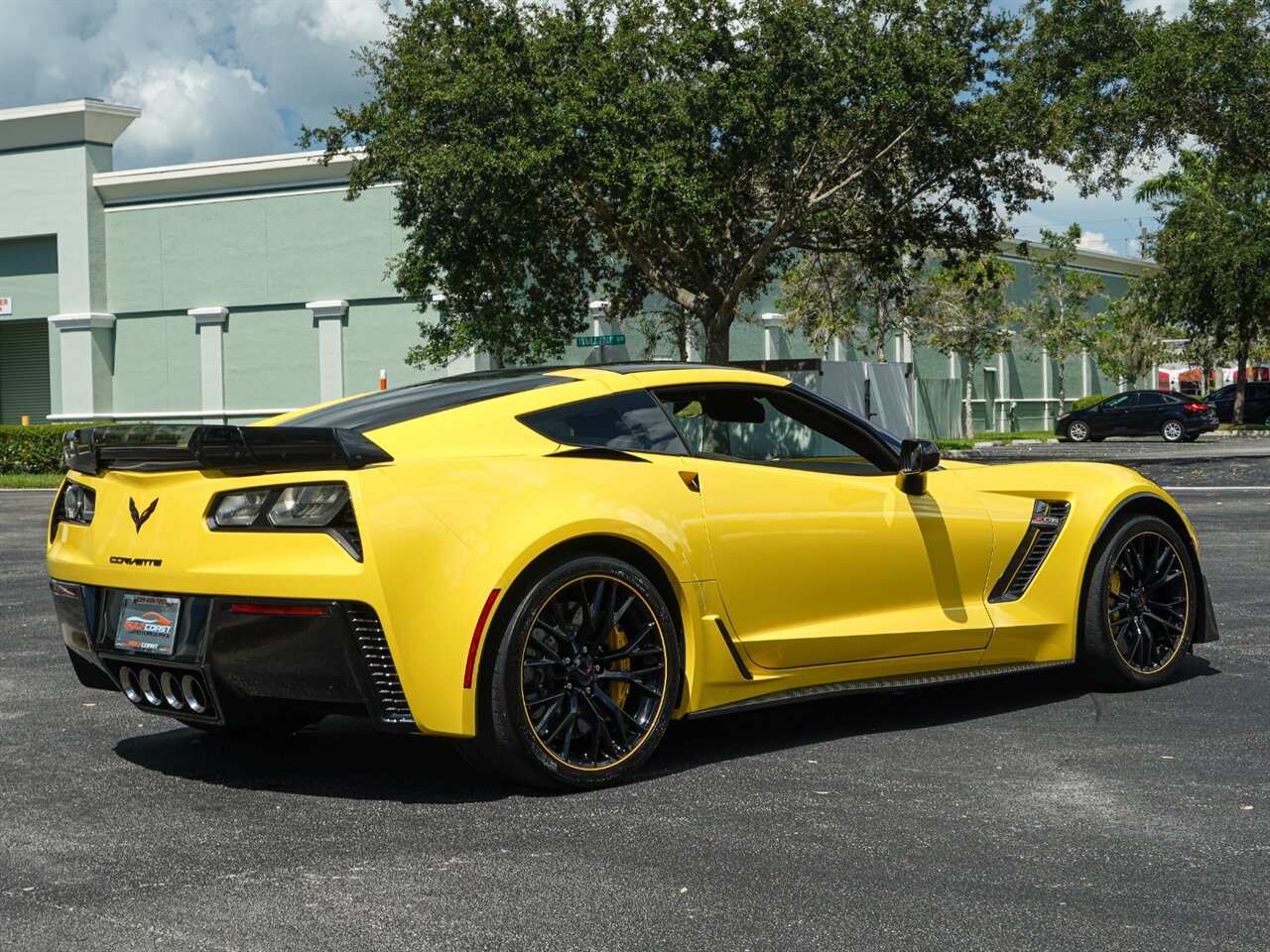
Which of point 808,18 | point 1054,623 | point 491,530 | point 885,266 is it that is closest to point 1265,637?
point 1054,623

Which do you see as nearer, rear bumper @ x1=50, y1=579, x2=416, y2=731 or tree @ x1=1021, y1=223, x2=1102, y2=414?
rear bumper @ x1=50, y1=579, x2=416, y2=731

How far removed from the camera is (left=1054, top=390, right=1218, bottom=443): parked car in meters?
45.4

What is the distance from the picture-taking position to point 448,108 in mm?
23734

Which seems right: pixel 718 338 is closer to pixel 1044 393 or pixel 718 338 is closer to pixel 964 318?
pixel 964 318

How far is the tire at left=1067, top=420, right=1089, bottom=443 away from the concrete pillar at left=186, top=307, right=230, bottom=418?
25.1 m

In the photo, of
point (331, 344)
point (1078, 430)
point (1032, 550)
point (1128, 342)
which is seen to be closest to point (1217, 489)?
point (1032, 550)

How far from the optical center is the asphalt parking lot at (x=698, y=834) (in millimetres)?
3789

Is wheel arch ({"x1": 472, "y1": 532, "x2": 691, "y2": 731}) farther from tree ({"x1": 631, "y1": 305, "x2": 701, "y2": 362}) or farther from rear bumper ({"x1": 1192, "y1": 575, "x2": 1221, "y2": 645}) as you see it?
tree ({"x1": 631, "y1": 305, "x2": 701, "y2": 362})

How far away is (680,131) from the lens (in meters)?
23.1

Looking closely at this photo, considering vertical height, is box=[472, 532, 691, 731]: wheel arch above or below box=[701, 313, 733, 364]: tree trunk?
below

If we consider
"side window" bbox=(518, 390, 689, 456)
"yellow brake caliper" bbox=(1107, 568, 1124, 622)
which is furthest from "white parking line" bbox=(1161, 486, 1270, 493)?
"side window" bbox=(518, 390, 689, 456)

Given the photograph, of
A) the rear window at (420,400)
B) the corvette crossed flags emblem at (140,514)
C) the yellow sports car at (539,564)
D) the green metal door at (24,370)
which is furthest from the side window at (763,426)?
the green metal door at (24,370)

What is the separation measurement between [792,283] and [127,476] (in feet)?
137

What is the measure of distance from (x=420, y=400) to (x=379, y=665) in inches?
45.6
